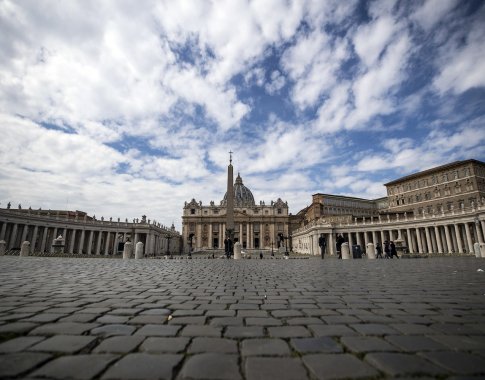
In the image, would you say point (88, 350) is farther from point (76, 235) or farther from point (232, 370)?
point (76, 235)

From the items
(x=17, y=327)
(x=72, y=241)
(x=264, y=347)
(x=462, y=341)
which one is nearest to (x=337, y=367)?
(x=264, y=347)

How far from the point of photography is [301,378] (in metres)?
1.82

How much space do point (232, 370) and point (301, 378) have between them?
1.55 ft

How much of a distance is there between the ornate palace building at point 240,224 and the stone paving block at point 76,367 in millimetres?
94284

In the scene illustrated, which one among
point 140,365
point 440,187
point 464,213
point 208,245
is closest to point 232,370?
point 140,365

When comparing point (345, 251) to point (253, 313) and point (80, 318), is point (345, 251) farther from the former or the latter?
point (80, 318)

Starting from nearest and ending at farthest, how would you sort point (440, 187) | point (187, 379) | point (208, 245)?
point (187, 379) → point (440, 187) → point (208, 245)

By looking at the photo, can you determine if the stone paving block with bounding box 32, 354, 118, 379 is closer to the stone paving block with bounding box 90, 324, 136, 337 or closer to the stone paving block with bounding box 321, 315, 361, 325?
the stone paving block with bounding box 90, 324, 136, 337

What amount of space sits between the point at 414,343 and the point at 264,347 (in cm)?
139

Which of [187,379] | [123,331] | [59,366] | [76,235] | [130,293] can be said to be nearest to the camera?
[187,379]

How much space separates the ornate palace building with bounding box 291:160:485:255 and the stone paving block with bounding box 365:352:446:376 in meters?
38.9

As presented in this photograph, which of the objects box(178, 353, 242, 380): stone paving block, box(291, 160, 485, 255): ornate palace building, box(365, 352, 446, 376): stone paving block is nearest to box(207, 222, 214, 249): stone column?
box(291, 160, 485, 255): ornate palace building

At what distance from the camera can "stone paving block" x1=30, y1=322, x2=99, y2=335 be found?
8.87 ft

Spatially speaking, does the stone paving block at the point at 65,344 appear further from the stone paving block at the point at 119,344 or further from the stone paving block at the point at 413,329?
the stone paving block at the point at 413,329
